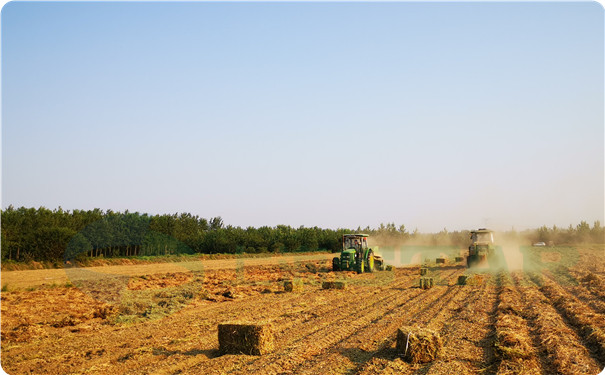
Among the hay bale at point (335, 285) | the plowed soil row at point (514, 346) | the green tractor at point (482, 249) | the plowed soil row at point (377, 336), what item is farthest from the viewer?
the green tractor at point (482, 249)

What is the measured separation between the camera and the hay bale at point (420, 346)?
25.0 ft

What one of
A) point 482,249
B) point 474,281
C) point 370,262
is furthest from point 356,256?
point 482,249

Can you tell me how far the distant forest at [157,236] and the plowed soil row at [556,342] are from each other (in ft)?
110

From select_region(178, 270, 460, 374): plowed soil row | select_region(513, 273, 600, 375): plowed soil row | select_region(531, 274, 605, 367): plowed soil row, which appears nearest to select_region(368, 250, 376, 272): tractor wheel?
select_region(178, 270, 460, 374): plowed soil row

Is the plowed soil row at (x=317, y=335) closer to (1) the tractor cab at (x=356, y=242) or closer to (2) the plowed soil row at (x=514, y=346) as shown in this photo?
(2) the plowed soil row at (x=514, y=346)

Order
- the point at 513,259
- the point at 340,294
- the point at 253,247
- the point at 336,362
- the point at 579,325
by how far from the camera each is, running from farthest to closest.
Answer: the point at 253,247 → the point at 513,259 → the point at 340,294 → the point at 579,325 → the point at 336,362

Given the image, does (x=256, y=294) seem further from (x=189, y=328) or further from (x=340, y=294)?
(x=189, y=328)

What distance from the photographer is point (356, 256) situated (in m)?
25.6

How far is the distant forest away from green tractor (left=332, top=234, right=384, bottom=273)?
22198 millimetres

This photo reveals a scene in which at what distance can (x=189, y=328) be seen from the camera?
1082 centimetres

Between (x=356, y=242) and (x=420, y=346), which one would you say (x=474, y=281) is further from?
(x=420, y=346)

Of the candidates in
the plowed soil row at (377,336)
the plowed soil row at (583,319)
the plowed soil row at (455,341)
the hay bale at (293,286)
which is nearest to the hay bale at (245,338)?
the plowed soil row at (377,336)

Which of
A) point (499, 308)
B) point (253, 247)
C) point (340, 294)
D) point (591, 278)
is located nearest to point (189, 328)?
point (340, 294)

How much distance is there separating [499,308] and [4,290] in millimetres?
18584
